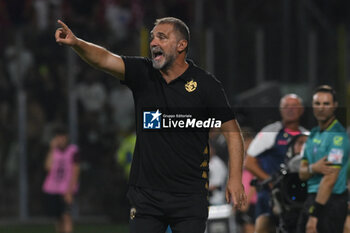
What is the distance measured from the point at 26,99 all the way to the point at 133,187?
1292 centimetres

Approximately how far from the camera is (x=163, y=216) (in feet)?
24.6

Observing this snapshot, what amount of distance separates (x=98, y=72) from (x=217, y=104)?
1293 cm

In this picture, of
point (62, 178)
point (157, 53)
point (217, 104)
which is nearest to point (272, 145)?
point (217, 104)

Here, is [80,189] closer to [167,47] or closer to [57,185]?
[57,185]

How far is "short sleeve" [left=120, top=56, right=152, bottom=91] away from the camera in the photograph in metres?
7.48

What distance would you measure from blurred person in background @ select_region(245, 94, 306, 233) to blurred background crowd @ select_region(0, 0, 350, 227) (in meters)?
7.84

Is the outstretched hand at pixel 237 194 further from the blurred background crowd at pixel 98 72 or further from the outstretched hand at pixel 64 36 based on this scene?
the blurred background crowd at pixel 98 72

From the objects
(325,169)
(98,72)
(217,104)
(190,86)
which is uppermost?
(98,72)

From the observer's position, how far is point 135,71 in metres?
7.50

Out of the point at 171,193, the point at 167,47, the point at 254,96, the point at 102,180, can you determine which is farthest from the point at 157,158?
the point at 102,180

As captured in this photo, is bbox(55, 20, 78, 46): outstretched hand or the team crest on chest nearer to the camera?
bbox(55, 20, 78, 46): outstretched hand

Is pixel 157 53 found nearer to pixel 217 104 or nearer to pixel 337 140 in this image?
pixel 217 104

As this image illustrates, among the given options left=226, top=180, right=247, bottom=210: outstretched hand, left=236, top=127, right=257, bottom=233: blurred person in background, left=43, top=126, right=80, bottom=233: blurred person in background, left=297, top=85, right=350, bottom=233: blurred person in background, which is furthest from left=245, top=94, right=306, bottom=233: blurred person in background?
left=43, top=126, right=80, bottom=233: blurred person in background

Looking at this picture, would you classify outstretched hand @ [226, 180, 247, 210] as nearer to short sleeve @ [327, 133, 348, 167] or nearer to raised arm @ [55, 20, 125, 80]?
raised arm @ [55, 20, 125, 80]
